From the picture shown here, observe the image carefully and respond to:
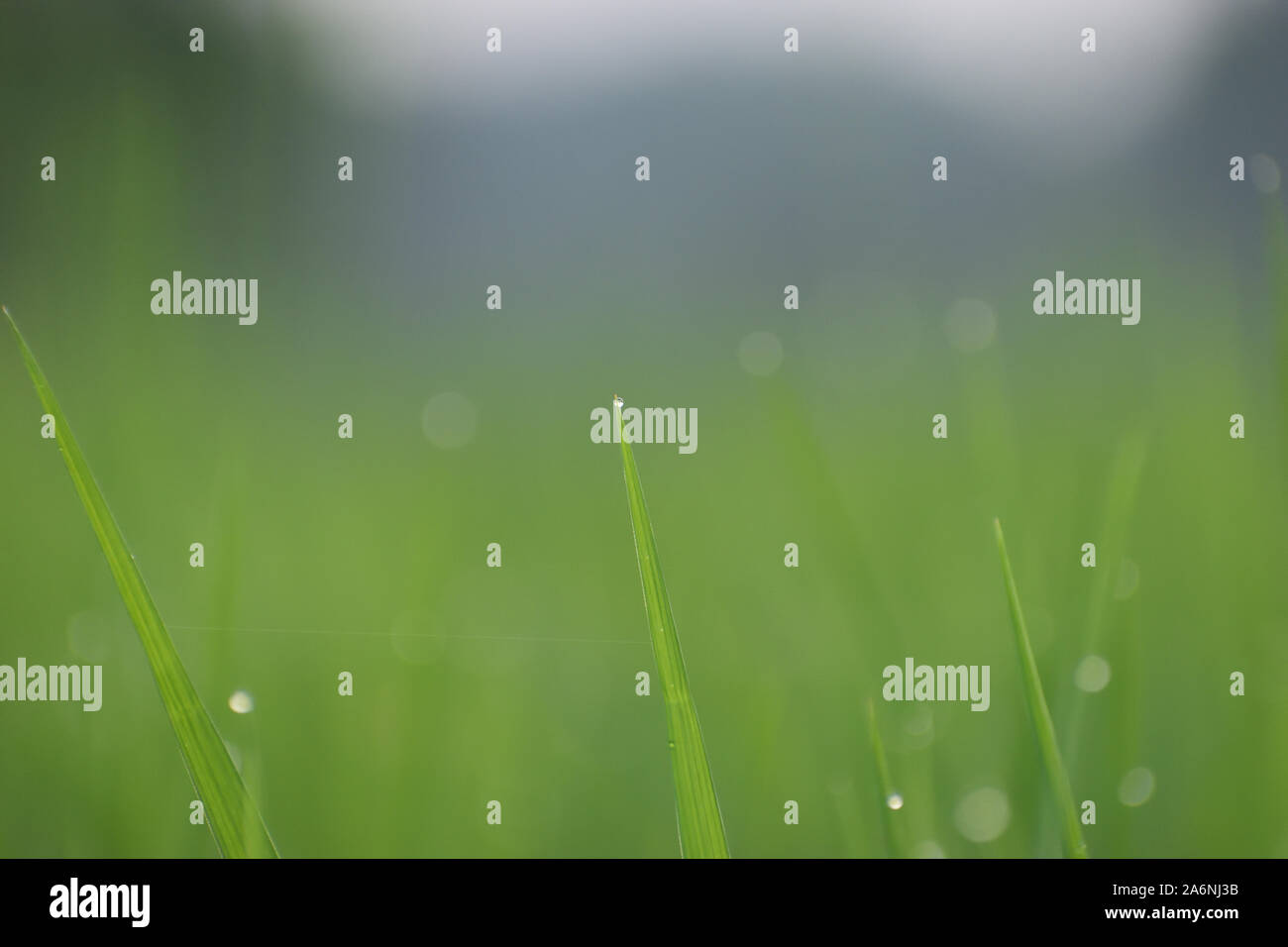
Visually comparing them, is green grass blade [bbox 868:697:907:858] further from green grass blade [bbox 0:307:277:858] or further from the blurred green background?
green grass blade [bbox 0:307:277:858]

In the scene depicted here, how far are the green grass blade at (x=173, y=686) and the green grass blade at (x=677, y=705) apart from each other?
323mm

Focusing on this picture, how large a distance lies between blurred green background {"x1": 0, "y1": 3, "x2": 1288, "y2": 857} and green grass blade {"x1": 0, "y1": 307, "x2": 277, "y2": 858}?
0.20m

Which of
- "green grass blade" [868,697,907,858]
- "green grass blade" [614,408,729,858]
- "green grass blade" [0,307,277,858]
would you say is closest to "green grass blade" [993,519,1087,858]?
"green grass blade" [868,697,907,858]

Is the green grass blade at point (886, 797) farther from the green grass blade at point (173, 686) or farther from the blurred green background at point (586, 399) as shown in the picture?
the green grass blade at point (173, 686)

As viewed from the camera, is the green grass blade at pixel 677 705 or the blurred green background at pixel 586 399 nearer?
the green grass blade at pixel 677 705

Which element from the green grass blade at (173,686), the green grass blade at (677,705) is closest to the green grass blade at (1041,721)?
the green grass blade at (677,705)

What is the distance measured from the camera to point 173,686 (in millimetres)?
501

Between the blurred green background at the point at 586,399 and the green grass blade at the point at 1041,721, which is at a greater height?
the blurred green background at the point at 586,399

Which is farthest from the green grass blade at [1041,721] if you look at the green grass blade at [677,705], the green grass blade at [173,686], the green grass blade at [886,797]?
the green grass blade at [173,686]

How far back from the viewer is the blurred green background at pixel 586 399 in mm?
757

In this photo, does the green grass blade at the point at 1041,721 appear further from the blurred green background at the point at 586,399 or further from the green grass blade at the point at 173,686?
the green grass blade at the point at 173,686

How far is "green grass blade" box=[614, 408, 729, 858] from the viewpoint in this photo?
19.8 inches

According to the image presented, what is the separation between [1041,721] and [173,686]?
0.63m

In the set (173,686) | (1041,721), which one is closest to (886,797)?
(1041,721)
